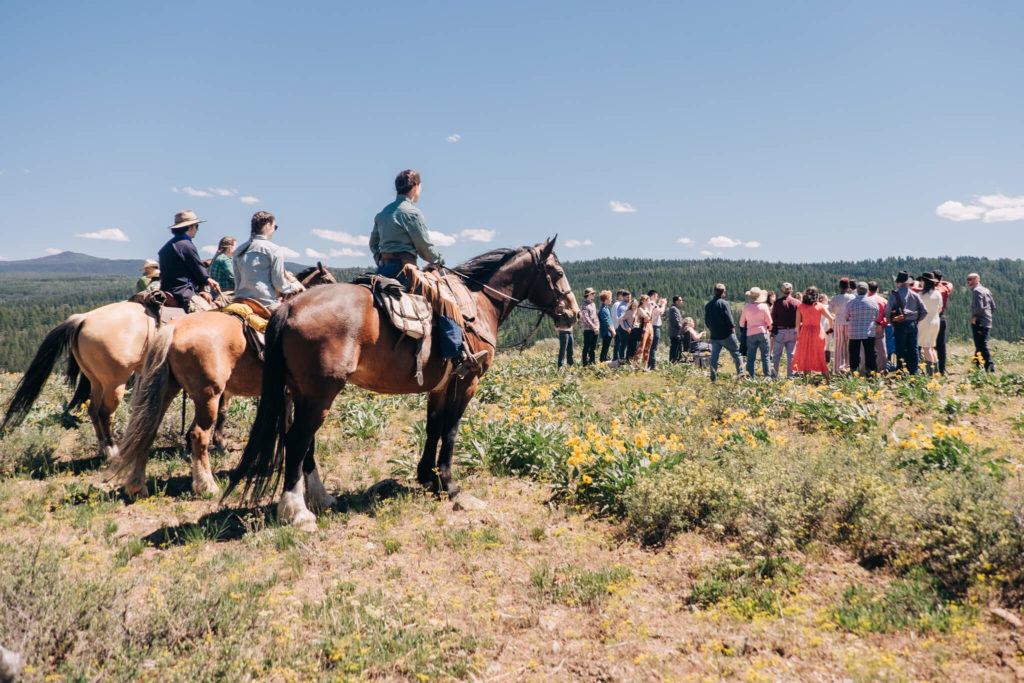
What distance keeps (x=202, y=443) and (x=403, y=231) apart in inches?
139

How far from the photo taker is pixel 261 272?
7.43 m

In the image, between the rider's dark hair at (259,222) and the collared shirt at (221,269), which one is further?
the collared shirt at (221,269)

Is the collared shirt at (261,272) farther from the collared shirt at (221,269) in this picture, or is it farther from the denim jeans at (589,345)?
the denim jeans at (589,345)

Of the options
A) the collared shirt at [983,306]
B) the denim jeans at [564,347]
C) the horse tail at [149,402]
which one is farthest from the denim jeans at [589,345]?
the horse tail at [149,402]

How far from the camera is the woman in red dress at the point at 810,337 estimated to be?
14367 mm

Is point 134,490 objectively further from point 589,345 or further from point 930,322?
Answer: point 930,322

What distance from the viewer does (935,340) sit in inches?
578

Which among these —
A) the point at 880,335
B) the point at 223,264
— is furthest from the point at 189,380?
the point at 880,335

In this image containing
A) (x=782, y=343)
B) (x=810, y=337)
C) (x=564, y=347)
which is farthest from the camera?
(x=564, y=347)

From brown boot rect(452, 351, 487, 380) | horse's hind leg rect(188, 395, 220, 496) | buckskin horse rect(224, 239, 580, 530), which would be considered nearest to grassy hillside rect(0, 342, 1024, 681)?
horse's hind leg rect(188, 395, 220, 496)

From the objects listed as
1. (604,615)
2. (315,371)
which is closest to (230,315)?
(315,371)

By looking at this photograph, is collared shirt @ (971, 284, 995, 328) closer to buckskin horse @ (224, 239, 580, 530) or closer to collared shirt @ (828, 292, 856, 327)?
collared shirt @ (828, 292, 856, 327)

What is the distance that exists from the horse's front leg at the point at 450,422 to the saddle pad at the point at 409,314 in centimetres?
98

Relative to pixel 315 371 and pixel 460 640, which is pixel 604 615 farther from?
pixel 315 371
